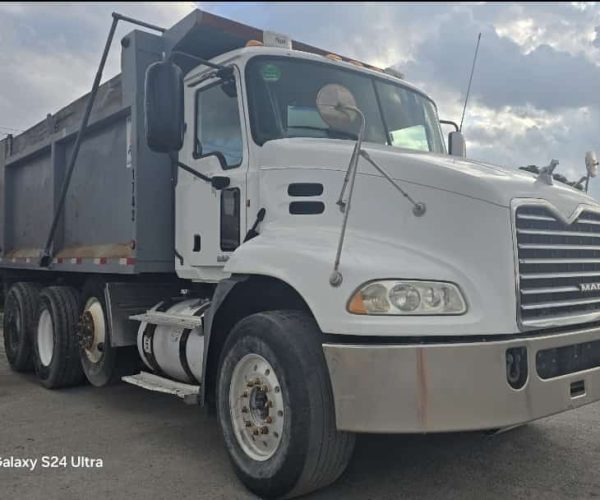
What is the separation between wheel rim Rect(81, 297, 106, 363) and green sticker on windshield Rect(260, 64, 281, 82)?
3.05 meters

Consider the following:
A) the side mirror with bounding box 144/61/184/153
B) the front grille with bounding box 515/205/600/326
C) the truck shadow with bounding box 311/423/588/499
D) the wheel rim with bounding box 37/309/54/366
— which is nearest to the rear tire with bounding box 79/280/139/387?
the wheel rim with bounding box 37/309/54/366

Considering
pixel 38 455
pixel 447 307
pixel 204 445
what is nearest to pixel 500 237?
pixel 447 307

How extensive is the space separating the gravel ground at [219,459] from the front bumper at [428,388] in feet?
2.74

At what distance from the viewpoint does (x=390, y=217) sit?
368cm

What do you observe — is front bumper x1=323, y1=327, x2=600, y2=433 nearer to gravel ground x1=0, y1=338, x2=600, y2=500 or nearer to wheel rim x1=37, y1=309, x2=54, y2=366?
gravel ground x1=0, y1=338, x2=600, y2=500

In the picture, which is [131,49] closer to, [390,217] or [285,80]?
[285,80]

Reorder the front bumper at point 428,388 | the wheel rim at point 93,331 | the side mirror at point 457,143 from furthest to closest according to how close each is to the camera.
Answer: the wheel rim at point 93,331
the side mirror at point 457,143
the front bumper at point 428,388

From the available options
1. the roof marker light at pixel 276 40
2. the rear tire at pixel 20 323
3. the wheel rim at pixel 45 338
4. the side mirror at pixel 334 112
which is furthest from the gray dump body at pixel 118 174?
→ the side mirror at pixel 334 112

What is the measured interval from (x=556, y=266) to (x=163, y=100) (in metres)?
2.73

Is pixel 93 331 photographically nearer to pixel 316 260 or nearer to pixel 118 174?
pixel 118 174

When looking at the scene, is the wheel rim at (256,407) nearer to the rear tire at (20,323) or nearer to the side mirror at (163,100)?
the side mirror at (163,100)

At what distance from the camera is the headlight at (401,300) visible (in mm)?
3264

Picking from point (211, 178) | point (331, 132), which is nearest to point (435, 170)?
point (331, 132)

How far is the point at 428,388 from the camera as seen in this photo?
314cm
